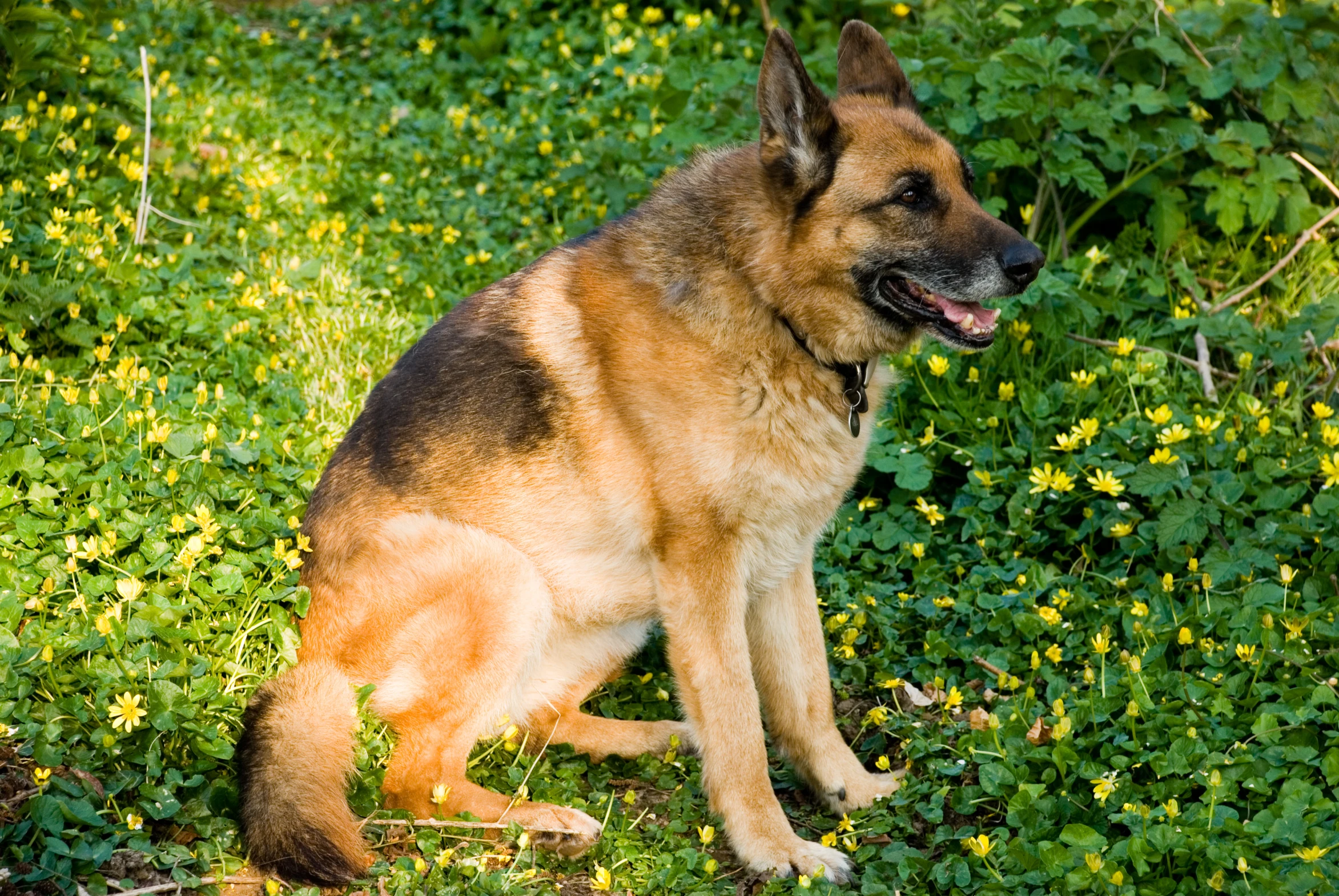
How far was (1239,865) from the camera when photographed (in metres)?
2.76

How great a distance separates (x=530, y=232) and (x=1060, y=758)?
426 centimetres

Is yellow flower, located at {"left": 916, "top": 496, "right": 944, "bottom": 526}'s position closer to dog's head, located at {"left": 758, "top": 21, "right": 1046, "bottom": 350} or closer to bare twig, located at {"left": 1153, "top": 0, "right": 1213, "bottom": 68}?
dog's head, located at {"left": 758, "top": 21, "right": 1046, "bottom": 350}

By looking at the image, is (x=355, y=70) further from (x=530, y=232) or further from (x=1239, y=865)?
(x=1239, y=865)

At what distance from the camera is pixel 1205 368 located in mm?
4855

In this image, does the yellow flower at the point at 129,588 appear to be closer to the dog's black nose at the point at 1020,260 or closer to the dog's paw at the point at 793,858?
the dog's paw at the point at 793,858

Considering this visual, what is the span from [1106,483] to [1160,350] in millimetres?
1100

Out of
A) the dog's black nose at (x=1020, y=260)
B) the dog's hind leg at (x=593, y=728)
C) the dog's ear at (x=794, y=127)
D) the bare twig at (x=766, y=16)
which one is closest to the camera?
the dog's ear at (x=794, y=127)

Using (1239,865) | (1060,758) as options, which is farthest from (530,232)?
(1239,865)

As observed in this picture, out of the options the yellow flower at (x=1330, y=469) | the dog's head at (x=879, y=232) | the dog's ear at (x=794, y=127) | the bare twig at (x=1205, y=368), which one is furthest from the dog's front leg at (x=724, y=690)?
the bare twig at (x=1205, y=368)

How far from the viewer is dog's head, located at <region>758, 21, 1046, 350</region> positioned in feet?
11.1

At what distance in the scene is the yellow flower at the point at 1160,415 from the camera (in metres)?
4.30

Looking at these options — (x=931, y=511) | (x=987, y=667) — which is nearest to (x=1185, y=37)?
(x=931, y=511)

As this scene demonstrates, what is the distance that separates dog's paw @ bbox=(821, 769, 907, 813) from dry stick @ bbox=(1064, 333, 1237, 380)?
222 centimetres

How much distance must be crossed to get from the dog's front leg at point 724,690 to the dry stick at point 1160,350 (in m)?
2.34
